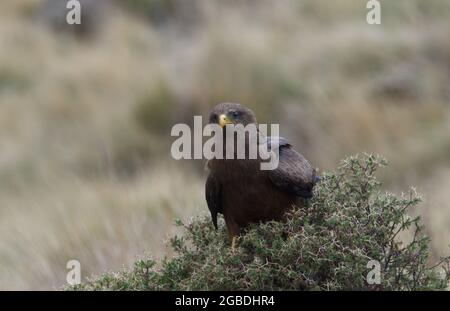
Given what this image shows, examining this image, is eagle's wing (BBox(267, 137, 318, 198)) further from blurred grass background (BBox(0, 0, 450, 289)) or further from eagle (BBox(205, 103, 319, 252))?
blurred grass background (BBox(0, 0, 450, 289))

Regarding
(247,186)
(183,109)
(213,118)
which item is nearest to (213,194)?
(247,186)

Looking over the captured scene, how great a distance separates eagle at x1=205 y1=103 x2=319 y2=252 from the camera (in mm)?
4379

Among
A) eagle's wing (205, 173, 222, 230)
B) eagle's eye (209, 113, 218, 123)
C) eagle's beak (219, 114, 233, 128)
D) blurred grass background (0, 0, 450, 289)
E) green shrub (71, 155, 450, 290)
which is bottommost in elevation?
green shrub (71, 155, 450, 290)

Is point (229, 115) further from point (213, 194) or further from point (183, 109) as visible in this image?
point (183, 109)

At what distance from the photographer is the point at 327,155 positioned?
10.0m

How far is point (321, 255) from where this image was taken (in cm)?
393

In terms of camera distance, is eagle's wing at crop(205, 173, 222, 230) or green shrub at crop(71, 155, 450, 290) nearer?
green shrub at crop(71, 155, 450, 290)

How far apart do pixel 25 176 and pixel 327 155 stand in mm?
3823

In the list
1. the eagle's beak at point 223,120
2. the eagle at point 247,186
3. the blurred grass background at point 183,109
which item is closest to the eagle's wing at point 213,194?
the eagle at point 247,186

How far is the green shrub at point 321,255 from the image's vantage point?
3.89 metres

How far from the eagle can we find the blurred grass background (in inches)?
63.7

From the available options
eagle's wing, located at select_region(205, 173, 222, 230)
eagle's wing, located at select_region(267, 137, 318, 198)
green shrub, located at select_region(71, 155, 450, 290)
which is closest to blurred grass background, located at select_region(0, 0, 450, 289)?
eagle's wing, located at select_region(205, 173, 222, 230)
